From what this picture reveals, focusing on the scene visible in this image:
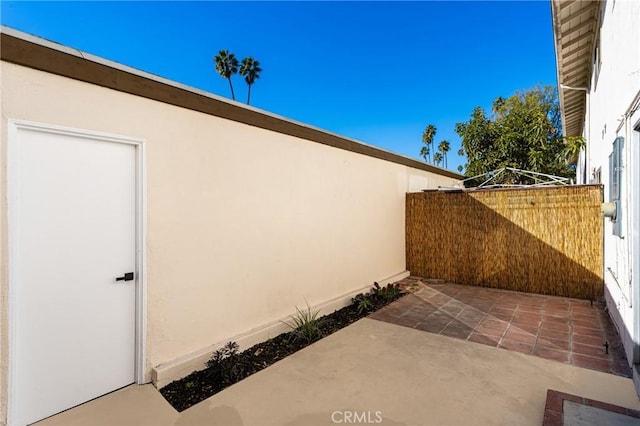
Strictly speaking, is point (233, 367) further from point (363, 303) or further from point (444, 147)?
point (444, 147)

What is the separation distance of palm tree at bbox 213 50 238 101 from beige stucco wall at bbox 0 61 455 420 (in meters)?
25.6

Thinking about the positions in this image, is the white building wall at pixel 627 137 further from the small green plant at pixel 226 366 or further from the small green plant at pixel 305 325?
the small green plant at pixel 226 366

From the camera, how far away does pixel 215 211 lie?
11.7 ft

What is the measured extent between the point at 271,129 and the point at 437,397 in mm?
3646

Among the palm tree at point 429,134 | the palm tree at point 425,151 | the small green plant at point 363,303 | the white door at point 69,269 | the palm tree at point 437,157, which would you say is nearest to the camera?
the white door at point 69,269

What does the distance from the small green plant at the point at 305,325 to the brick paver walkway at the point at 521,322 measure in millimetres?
1052

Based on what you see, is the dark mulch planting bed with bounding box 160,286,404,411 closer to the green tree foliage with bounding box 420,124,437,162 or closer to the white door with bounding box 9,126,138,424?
the white door with bounding box 9,126,138,424

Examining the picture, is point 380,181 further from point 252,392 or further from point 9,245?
point 9,245

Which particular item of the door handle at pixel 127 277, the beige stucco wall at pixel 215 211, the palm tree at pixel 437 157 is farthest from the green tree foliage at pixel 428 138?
the door handle at pixel 127 277

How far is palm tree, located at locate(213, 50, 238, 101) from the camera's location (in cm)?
2680

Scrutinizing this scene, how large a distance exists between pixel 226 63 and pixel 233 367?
94.9 ft

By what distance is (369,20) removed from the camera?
1035cm

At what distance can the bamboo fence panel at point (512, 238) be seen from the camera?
19.3 feet

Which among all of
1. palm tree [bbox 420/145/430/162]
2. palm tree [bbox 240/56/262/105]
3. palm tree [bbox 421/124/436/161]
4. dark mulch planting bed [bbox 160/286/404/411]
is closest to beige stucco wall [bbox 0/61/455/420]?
dark mulch planting bed [bbox 160/286/404/411]
